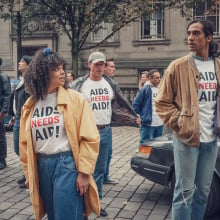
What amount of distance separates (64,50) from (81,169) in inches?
804

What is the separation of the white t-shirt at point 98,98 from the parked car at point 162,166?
67cm

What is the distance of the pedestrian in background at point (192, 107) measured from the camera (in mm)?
3502

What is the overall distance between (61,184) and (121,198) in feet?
8.90

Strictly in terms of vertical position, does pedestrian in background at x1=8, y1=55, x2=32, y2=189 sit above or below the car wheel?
above

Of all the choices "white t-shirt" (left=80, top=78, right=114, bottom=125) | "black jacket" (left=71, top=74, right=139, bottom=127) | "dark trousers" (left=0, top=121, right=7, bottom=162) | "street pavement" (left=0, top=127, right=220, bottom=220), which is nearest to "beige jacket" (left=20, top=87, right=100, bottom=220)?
"street pavement" (left=0, top=127, right=220, bottom=220)

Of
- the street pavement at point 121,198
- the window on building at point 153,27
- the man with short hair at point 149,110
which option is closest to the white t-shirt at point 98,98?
the street pavement at point 121,198

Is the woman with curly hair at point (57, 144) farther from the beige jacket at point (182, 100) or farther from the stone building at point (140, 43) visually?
the stone building at point (140, 43)

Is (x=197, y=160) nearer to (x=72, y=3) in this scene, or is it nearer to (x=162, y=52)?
(x=72, y=3)

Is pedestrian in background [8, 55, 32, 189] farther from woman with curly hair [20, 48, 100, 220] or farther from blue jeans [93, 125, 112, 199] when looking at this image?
woman with curly hair [20, 48, 100, 220]

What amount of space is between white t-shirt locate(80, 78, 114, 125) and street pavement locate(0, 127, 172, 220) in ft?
3.69

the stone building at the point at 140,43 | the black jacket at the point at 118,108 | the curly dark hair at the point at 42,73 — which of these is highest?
the stone building at the point at 140,43

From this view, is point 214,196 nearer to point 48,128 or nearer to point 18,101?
point 48,128

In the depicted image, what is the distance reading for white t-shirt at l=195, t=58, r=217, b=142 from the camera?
3.57 meters

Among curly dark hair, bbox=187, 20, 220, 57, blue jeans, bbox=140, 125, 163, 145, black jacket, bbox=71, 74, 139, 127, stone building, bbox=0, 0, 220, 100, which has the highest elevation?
stone building, bbox=0, 0, 220, 100
